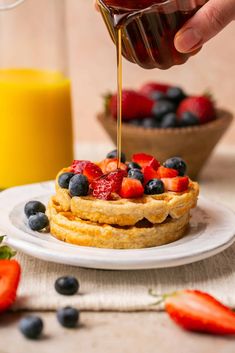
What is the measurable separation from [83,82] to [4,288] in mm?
2705

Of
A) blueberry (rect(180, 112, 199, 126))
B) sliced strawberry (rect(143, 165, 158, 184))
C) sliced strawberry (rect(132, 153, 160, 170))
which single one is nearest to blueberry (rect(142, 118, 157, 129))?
blueberry (rect(180, 112, 199, 126))

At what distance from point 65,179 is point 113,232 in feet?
0.74

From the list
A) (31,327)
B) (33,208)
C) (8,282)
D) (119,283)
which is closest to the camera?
(31,327)

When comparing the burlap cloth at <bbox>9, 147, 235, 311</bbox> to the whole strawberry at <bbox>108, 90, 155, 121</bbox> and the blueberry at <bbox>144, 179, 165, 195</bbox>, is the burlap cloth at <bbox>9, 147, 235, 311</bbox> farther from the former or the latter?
the whole strawberry at <bbox>108, 90, 155, 121</bbox>

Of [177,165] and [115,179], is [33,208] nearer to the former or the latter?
[115,179]

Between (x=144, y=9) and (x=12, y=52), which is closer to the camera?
(x=144, y=9)

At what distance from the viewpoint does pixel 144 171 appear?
6.44 feet

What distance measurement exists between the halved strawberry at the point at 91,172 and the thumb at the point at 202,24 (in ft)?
1.26

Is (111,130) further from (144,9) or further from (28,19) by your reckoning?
(144,9)

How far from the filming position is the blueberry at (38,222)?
6.18 feet

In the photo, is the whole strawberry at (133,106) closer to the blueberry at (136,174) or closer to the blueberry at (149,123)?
the blueberry at (149,123)

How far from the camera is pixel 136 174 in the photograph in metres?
1.89

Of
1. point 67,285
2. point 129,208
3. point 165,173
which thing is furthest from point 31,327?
point 165,173

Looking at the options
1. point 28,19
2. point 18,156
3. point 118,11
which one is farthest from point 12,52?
point 118,11
